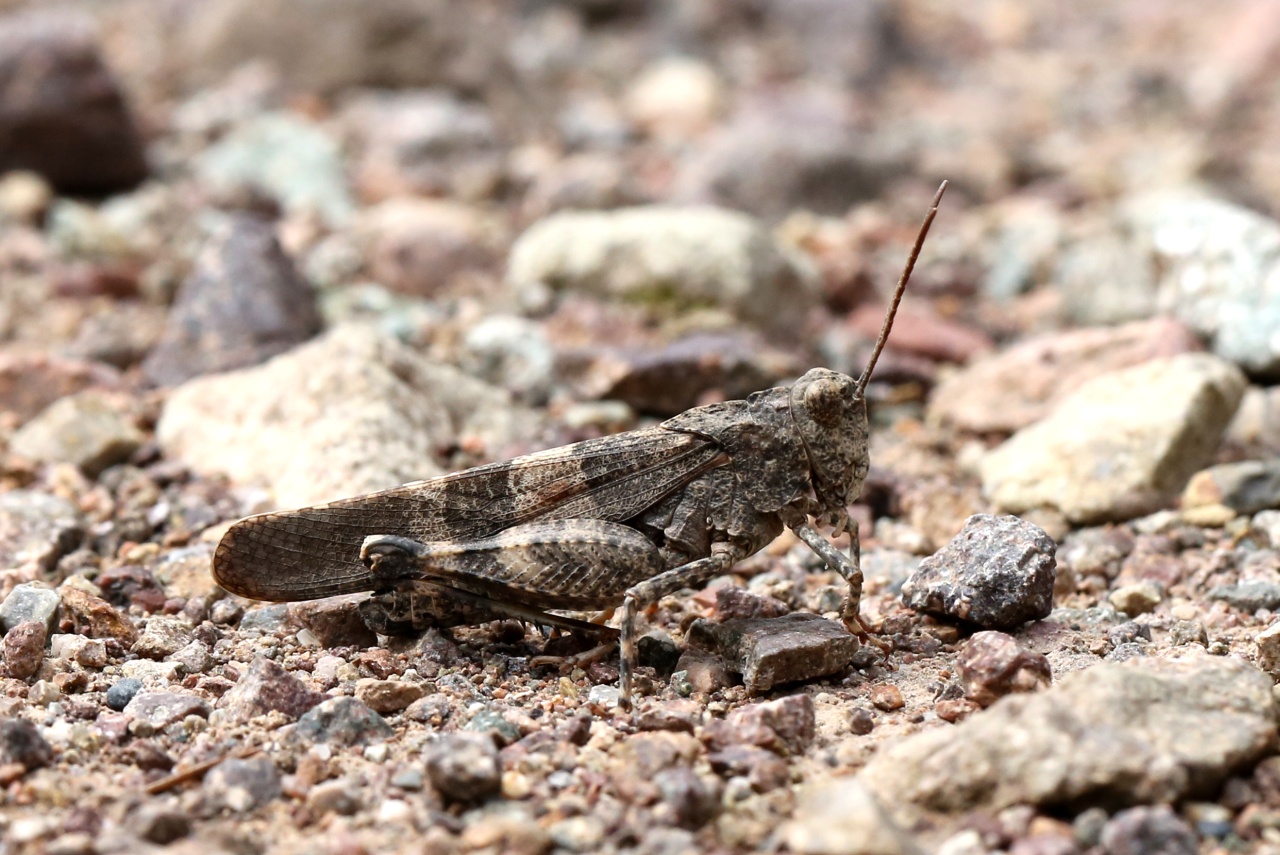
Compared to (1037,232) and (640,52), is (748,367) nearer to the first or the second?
(1037,232)

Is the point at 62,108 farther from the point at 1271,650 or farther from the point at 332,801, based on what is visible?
the point at 1271,650

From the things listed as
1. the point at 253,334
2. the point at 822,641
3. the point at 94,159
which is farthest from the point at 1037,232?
the point at 94,159

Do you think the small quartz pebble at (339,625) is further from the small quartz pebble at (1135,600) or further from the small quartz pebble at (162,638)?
the small quartz pebble at (1135,600)

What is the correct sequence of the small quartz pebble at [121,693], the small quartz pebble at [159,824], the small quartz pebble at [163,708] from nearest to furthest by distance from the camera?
the small quartz pebble at [159,824], the small quartz pebble at [163,708], the small quartz pebble at [121,693]

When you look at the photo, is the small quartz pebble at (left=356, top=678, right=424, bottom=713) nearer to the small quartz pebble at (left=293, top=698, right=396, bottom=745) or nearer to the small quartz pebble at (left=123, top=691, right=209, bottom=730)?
the small quartz pebble at (left=293, top=698, right=396, bottom=745)

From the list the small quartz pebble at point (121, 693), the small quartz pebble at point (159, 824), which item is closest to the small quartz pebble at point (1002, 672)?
the small quartz pebble at point (159, 824)
